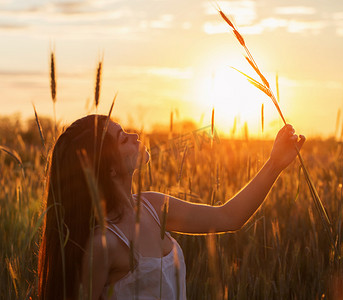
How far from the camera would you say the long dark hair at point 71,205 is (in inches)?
67.2

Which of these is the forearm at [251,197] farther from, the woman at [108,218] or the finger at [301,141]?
the finger at [301,141]

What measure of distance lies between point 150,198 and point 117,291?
45cm

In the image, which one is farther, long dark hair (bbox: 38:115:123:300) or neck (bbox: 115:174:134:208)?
neck (bbox: 115:174:134:208)

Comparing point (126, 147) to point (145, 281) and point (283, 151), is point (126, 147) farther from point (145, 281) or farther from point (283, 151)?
point (283, 151)

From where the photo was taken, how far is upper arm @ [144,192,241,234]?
2057 mm

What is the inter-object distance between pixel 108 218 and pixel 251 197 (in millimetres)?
626

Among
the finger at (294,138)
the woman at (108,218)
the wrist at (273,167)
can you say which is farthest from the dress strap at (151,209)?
the finger at (294,138)

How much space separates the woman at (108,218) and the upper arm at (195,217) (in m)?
0.02

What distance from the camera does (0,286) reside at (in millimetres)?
2285

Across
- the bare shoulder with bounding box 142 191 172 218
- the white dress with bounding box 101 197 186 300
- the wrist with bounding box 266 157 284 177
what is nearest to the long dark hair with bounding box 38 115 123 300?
the white dress with bounding box 101 197 186 300

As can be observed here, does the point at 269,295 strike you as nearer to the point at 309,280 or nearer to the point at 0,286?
the point at 309,280

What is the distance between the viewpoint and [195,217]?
2064 millimetres

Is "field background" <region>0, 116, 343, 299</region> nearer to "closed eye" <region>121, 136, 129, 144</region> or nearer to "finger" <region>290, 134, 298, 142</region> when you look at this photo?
"finger" <region>290, 134, 298, 142</region>

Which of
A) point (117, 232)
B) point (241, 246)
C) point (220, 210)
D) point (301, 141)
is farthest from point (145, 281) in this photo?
point (241, 246)
